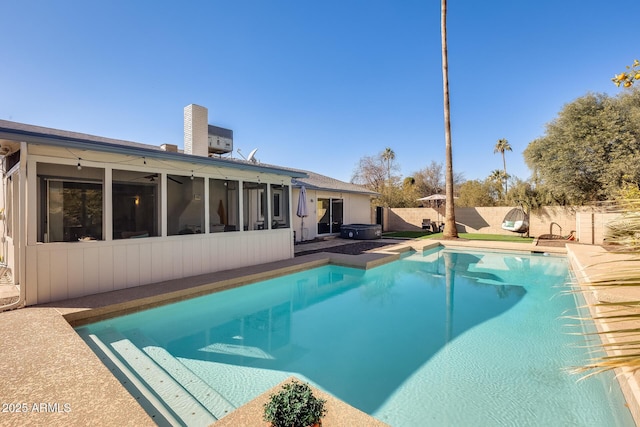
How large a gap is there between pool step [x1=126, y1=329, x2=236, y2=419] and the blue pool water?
0.06ft

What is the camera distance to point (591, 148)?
14.4 meters

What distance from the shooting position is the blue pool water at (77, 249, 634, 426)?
3.16m

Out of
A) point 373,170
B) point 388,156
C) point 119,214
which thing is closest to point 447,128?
point 119,214

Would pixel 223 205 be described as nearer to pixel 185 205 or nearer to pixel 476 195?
pixel 185 205

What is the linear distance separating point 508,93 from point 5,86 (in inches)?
Result: 838

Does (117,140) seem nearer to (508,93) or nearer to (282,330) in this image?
(282,330)

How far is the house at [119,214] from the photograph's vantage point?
5.15 meters

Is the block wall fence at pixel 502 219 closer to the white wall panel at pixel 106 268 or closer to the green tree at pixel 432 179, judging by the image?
the green tree at pixel 432 179

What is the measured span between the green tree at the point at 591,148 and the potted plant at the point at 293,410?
1742 cm

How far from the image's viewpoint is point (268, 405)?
6.89 ft

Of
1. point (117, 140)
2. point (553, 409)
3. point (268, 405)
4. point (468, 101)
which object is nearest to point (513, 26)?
point (468, 101)

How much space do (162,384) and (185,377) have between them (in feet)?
0.88

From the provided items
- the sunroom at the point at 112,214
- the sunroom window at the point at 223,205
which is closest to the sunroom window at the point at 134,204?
the sunroom at the point at 112,214

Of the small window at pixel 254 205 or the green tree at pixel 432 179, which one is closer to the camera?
the small window at pixel 254 205
